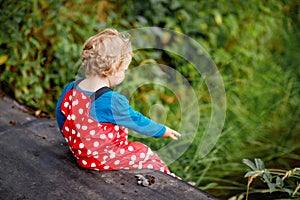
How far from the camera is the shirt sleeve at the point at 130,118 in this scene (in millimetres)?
1882

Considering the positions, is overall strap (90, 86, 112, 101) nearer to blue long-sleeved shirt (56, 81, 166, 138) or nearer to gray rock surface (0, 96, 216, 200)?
blue long-sleeved shirt (56, 81, 166, 138)

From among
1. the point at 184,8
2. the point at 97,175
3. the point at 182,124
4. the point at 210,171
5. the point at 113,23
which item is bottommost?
the point at 97,175

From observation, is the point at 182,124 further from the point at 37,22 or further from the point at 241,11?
the point at 241,11

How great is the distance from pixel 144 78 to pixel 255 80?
1092 millimetres

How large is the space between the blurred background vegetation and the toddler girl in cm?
73

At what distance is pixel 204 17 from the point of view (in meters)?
4.04

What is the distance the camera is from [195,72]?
146 inches

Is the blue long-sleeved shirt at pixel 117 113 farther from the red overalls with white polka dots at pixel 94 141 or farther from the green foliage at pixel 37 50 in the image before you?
the green foliage at pixel 37 50

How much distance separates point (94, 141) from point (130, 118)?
211 millimetres

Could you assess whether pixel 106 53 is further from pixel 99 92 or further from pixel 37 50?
pixel 37 50

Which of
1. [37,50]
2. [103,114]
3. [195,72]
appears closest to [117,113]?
[103,114]

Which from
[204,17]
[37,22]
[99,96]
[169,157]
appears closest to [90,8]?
[37,22]

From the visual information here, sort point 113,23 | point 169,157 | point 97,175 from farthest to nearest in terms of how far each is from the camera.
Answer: point 113,23 → point 169,157 → point 97,175

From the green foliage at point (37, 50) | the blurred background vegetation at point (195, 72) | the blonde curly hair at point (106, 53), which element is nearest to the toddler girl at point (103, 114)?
the blonde curly hair at point (106, 53)
